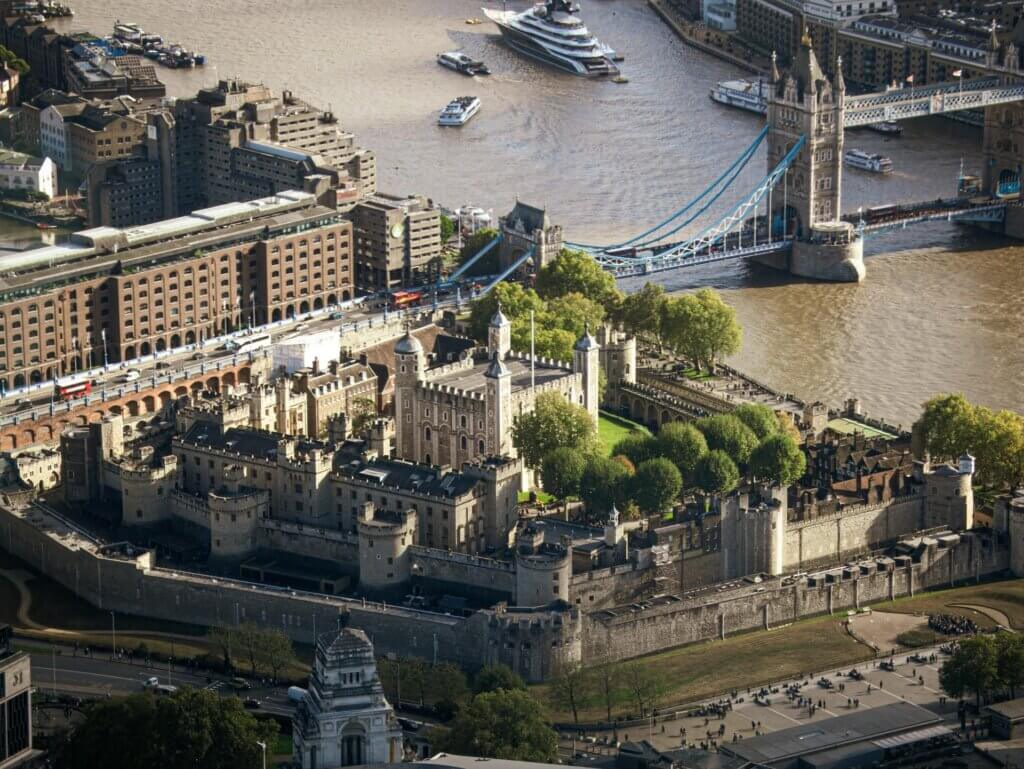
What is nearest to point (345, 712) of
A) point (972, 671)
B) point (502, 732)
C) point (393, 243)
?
point (502, 732)

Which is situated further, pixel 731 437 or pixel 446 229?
pixel 446 229

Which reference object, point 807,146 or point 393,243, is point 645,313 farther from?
point 807,146

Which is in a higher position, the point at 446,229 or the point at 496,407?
the point at 446,229

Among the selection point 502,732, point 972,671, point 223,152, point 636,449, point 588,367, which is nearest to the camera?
point 502,732

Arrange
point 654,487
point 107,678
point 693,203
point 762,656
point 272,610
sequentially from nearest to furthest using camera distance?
point 107,678
point 762,656
point 272,610
point 654,487
point 693,203

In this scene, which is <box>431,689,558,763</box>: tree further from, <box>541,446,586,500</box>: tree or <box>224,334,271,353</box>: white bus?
<box>224,334,271,353</box>: white bus

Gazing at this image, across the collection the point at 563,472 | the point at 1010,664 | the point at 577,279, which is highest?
the point at 577,279

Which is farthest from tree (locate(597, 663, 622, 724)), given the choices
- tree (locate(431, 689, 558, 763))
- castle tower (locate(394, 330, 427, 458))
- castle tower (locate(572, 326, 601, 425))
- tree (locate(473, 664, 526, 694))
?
castle tower (locate(572, 326, 601, 425))
